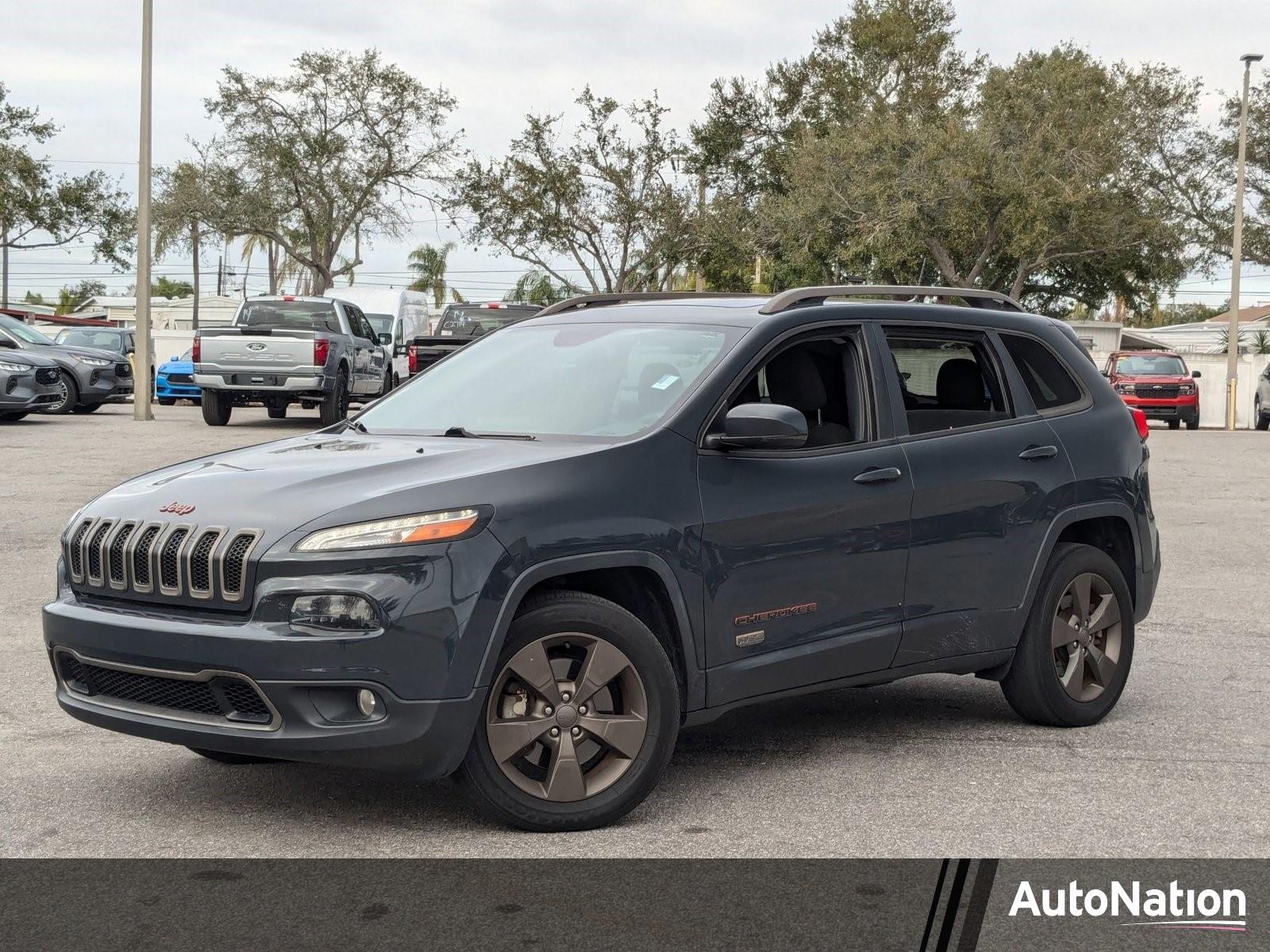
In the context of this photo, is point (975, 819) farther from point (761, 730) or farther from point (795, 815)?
point (761, 730)

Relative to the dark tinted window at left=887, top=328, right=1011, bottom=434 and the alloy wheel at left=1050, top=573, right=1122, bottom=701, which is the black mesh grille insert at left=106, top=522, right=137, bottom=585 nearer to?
the dark tinted window at left=887, top=328, right=1011, bottom=434

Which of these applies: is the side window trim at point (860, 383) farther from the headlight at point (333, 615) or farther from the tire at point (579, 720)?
the headlight at point (333, 615)

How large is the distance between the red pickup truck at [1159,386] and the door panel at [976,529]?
3259 centimetres

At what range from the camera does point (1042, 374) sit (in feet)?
22.7

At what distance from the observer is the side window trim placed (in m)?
5.53

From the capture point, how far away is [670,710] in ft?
16.8

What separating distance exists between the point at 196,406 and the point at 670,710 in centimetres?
3032

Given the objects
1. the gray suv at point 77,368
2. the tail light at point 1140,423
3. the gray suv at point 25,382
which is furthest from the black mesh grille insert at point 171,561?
the gray suv at point 77,368

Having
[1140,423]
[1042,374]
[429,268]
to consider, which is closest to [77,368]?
[1140,423]

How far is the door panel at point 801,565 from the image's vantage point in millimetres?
5355

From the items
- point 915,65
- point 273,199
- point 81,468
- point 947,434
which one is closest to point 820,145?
point 915,65

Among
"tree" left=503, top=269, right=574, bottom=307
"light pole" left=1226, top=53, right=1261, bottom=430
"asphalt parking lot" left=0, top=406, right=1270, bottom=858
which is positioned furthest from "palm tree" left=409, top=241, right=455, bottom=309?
"asphalt parking lot" left=0, top=406, right=1270, bottom=858

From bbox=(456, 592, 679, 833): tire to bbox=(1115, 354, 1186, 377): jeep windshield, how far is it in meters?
35.5

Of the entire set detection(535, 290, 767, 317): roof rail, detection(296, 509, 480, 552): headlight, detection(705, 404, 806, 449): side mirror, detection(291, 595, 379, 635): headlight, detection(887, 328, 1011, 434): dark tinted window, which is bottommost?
detection(291, 595, 379, 635): headlight
